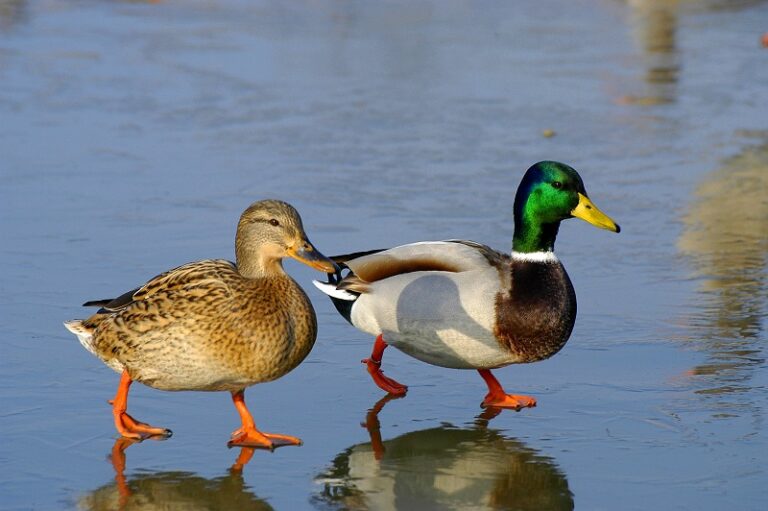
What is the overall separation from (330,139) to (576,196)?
13.3ft

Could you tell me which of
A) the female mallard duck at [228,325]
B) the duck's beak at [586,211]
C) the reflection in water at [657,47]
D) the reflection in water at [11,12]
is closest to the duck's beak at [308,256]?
the female mallard duck at [228,325]

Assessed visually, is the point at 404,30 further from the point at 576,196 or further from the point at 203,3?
the point at 576,196

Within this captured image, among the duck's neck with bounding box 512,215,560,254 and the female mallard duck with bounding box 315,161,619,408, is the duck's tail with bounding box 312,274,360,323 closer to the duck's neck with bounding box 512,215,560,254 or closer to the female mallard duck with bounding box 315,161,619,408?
the female mallard duck with bounding box 315,161,619,408

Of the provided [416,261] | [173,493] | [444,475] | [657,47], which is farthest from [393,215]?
[657,47]

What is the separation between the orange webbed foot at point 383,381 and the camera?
5.16 meters

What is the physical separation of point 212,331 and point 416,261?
109 centimetres

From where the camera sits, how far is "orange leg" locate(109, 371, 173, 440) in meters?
4.59

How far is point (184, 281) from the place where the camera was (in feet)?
15.3

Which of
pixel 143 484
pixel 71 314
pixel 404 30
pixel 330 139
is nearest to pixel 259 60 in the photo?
pixel 404 30

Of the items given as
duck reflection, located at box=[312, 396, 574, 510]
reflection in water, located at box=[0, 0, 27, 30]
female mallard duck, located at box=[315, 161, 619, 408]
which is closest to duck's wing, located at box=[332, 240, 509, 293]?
female mallard duck, located at box=[315, 161, 619, 408]

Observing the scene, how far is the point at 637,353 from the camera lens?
5621 mm

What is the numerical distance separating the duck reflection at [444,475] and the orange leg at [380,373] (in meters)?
0.39

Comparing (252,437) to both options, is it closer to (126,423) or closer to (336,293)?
(126,423)

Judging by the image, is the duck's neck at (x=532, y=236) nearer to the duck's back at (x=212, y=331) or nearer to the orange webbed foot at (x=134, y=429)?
the duck's back at (x=212, y=331)
